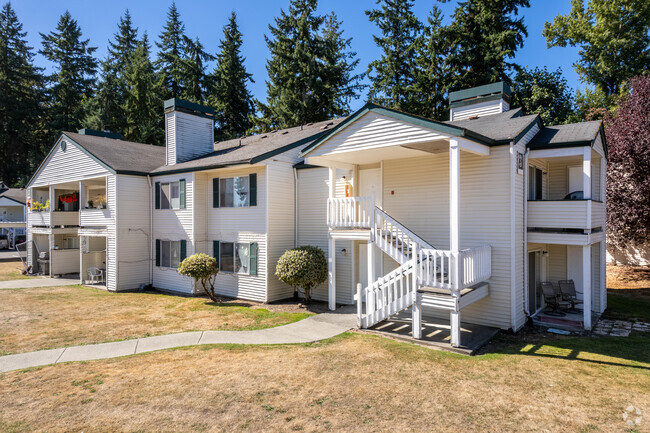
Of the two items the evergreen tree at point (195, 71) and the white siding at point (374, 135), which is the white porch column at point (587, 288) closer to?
the white siding at point (374, 135)

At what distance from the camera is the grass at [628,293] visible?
12.4 meters

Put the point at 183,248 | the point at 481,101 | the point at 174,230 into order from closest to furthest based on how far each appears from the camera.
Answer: the point at 481,101 < the point at 183,248 < the point at 174,230

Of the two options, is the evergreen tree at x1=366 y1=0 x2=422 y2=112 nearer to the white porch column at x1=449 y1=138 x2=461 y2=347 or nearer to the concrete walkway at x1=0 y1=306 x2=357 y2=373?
the white porch column at x1=449 y1=138 x2=461 y2=347

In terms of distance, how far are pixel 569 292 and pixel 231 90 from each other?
112 ft

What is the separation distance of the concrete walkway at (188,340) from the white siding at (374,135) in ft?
Answer: 16.8

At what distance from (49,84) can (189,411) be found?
58648mm

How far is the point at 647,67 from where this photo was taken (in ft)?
84.1

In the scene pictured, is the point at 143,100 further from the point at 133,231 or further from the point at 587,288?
the point at 587,288

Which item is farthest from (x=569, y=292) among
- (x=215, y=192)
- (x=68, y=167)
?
(x=68, y=167)

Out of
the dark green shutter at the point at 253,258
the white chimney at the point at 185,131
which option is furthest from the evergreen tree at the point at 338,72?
the dark green shutter at the point at 253,258

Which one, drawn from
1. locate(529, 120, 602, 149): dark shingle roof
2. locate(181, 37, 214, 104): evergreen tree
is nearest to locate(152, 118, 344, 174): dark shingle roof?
locate(529, 120, 602, 149): dark shingle roof

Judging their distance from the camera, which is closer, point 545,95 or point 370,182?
point 370,182

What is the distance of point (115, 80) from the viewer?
40094 mm

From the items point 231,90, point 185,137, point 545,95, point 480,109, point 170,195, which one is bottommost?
point 170,195
